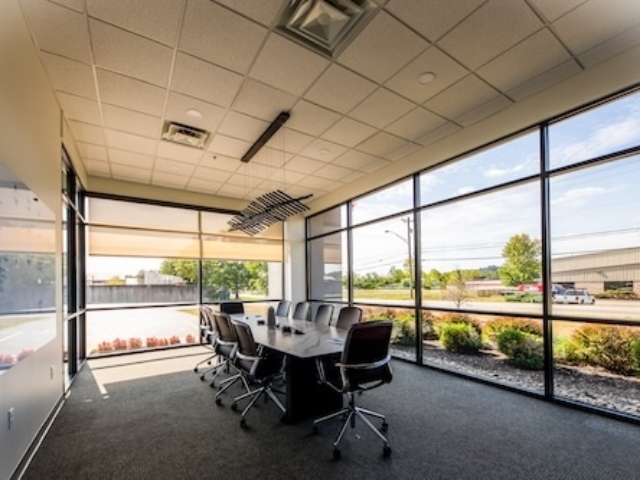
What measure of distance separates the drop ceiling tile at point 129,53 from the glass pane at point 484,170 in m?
3.68

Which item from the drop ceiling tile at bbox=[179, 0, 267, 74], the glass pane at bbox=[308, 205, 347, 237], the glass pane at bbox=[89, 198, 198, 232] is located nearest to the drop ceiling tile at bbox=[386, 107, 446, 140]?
the drop ceiling tile at bbox=[179, 0, 267, 74]

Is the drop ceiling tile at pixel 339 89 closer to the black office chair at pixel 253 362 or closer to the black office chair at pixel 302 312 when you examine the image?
the black office chair at pixel 253 362

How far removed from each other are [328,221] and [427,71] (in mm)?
4445

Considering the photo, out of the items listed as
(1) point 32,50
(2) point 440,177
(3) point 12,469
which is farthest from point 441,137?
(3) point 12,469

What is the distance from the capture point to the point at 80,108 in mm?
3645

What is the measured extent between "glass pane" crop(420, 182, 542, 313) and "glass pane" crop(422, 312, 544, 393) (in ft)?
0.67

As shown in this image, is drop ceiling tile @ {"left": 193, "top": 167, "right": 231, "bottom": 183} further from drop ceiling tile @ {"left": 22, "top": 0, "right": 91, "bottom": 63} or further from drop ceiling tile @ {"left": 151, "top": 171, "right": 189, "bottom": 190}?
drop ceiling tile @ {"left": 22, "top": 0, "right": 91, "bottom": 63}

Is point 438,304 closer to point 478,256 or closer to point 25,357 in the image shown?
point 478,256

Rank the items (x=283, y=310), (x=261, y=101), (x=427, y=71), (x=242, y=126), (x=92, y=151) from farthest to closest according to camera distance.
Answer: (x=283, y=310) → (x=92, y=151) → (x=242, y=126) → (x=261, y=101) → (x=427, y=71)

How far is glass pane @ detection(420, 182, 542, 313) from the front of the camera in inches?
148

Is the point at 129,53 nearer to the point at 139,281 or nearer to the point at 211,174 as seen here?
the point at 211,174

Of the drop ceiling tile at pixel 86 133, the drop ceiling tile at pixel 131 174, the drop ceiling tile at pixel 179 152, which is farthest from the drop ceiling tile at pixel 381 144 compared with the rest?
the drop ceiling tile at pixel 131 174

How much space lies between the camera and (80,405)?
3.57 m

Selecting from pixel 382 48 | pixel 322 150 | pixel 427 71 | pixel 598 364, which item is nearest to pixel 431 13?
pixel 382 48
